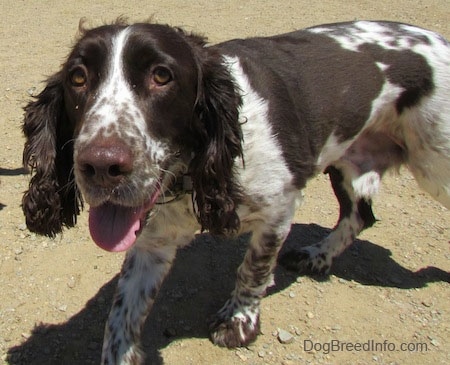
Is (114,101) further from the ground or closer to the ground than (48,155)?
further from the ground

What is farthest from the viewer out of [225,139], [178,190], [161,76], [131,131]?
[178,190]

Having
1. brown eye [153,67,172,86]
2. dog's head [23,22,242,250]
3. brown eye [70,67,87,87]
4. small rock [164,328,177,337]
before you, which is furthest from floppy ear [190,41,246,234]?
small rock [164,328,177,337]

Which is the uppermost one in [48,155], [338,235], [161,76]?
[161,76]

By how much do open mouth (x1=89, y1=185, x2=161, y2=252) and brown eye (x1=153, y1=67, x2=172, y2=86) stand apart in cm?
41

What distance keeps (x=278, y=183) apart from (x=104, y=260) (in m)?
1.36

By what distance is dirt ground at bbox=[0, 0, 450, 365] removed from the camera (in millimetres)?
3176

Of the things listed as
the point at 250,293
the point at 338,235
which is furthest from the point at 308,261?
the point at 250,293

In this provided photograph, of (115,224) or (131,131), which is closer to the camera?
(131,131)

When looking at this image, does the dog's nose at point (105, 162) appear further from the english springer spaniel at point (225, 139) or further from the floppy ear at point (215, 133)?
the floppy ear at point (215, 133)

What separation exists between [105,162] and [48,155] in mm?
632

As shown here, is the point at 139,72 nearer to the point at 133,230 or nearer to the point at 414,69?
the point at 133,230

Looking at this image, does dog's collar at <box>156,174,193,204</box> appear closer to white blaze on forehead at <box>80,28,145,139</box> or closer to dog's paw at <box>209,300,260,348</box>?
white blaze on forehead at <box>80,28,145,139</box>

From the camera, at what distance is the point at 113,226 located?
2.38 meters

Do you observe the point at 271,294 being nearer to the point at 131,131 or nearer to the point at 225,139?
the point at 225,139
